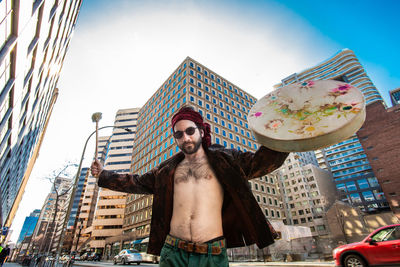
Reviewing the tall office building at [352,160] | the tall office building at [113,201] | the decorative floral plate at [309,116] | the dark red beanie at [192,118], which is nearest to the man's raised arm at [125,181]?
the dark red beanie at [192,118]

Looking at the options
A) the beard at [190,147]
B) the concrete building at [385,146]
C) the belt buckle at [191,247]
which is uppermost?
the concrete building at [385,146]

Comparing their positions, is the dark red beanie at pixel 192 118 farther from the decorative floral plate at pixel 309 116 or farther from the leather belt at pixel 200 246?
the leather belt at pixel 200 246

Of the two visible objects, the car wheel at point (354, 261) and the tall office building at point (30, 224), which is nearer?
the car wheel at point (354, 261)

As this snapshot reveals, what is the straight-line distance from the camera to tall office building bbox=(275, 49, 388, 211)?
67.4 metres

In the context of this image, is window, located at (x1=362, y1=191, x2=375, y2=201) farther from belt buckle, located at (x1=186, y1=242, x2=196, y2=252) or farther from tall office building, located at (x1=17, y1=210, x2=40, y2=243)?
tall office building, located at (x1=17, y1=210, x2=40, y2=243)

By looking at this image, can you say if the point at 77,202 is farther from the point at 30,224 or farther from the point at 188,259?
the point at 188,259

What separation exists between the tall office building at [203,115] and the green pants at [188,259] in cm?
3588

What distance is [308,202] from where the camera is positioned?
6862cm

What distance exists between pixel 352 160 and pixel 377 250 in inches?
3630

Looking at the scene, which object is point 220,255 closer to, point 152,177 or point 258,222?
point 258,222

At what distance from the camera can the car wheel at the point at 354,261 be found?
244 inches

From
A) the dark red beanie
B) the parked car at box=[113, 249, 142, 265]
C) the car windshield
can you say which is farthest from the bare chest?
the parked car at box=[113, 249, 142, 265]

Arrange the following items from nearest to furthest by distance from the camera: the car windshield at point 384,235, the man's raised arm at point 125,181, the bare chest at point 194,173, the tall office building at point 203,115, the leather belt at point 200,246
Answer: the leather belt at point 200,246 < the bare chest at point 194,173 < the man's raised arm at point 125,181 < the car windshield at point 384,235 < the tall office building at point 203,115

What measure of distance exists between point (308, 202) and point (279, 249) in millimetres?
59480
